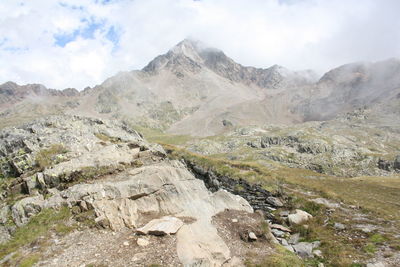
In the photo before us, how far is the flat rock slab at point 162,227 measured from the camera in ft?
63.7

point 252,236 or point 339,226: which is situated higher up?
point 252,236

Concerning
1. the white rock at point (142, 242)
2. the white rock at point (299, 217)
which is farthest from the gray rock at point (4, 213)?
the white rock at point (299, 217)

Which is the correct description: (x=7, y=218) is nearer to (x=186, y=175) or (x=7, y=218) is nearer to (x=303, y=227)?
(x=186, y=175)

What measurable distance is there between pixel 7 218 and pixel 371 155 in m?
180

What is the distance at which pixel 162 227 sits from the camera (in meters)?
19.9

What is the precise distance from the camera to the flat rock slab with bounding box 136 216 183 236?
1942 centimetres

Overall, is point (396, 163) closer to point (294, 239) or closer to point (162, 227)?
point (294, 239)

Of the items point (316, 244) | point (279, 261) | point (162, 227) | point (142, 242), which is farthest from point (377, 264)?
point (142, 242)

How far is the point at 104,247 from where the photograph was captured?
18.1 meters

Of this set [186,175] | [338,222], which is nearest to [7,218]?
[186,175]

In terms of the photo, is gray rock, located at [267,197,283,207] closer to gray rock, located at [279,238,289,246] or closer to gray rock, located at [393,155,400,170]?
gray rock, located at [279,238,289,246]

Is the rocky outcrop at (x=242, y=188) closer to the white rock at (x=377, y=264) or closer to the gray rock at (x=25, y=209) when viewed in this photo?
the white rock at (x=377, y=264)

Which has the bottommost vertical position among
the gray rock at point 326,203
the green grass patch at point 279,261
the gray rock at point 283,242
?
the gray rock at point 326,203

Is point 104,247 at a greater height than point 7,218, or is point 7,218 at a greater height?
point 7,218
